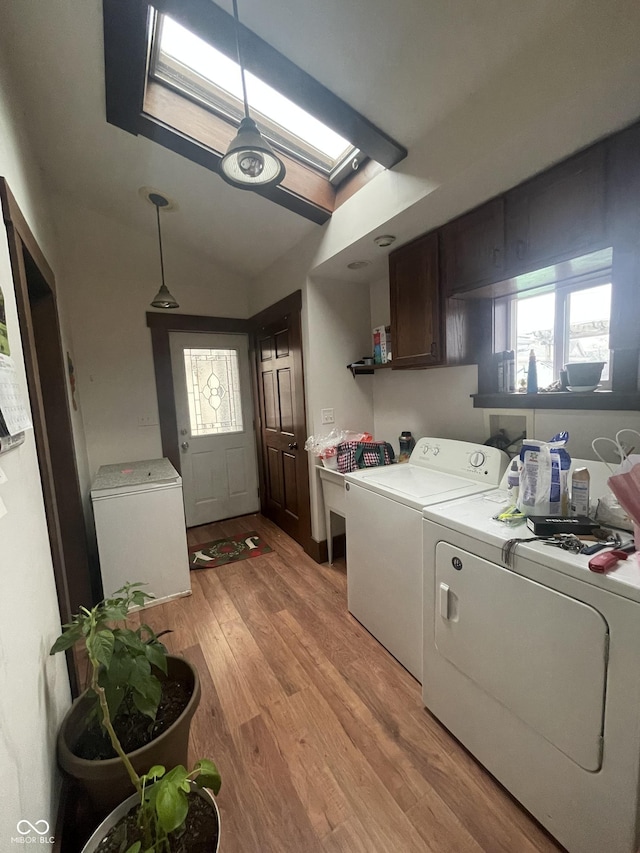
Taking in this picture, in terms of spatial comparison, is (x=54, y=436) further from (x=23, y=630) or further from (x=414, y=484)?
(x=414, y=484)

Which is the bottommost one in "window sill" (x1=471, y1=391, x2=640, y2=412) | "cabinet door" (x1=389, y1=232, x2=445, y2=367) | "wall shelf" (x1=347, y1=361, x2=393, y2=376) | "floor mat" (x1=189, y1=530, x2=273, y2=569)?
"floor mat" (x1=189, y1=530, x2=273, y2=569)

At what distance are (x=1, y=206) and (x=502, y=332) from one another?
7.26ft

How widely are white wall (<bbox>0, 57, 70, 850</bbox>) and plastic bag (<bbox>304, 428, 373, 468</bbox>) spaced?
1.62 meters

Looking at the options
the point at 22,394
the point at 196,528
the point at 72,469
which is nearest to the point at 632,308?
the point at 22,394

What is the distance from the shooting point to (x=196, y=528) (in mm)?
3432

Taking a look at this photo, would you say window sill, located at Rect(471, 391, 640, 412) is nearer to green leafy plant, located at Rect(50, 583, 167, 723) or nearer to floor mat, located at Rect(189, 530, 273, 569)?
green leafy plant, located at Rect(50, 583, 167, 723)

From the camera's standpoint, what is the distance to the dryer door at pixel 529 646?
893 millimetres

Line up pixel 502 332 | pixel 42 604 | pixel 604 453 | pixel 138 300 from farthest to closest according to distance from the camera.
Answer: pixel 138 300
pixel 502 332
pixel 604 453
pixel 42 604

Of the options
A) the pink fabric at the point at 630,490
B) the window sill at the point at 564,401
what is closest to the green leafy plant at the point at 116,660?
the pink fabric at the point at 630,490

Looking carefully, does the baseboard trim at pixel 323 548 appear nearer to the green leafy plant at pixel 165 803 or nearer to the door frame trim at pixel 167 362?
the door frame trim at pixel 167 362

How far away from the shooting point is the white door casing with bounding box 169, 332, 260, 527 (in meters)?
3.33

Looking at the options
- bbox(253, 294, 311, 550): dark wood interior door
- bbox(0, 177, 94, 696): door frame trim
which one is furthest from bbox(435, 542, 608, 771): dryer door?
bbox(253, 294, 311, 550): dark wood interior door

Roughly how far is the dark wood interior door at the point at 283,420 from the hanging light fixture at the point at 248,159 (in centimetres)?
128

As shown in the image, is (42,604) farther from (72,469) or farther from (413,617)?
(413,617)
